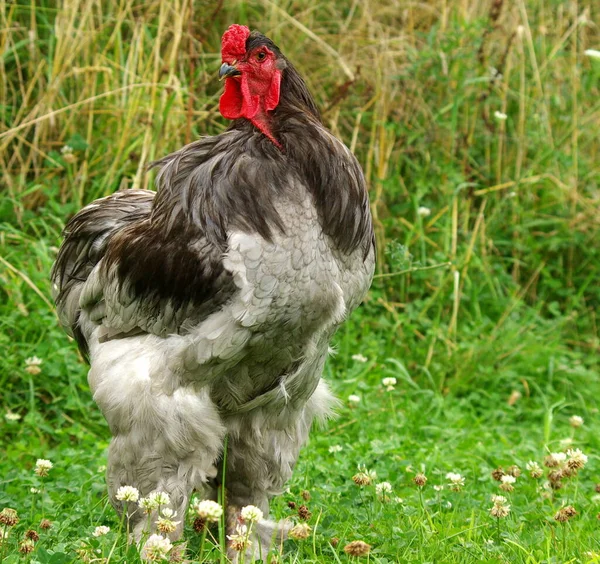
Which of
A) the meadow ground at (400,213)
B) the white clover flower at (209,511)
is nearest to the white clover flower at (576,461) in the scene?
the meadow ground at (400,213)

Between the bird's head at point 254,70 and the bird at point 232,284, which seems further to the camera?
the bird's head at point 254,70

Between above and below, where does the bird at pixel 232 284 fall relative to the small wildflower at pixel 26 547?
above

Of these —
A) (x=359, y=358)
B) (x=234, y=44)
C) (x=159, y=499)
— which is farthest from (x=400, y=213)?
(x=159, y=499)

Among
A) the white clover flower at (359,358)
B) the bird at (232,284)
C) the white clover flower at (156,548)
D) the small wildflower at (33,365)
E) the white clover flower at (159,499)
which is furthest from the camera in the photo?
the white clover flower at (359,358)

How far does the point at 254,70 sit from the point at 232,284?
793 millimetres

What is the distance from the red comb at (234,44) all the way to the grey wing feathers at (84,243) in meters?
0.96

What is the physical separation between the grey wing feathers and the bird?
41 cm

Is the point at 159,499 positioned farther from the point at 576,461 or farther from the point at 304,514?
the point at 576,461

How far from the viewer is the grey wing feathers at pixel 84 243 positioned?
429 centimetres

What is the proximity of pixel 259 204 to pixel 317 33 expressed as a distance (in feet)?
13.8

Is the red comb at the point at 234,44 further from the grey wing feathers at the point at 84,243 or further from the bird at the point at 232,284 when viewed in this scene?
the grey wing feathers at the point at 84,243

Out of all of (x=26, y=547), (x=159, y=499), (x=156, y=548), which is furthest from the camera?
(x=26, y=547)

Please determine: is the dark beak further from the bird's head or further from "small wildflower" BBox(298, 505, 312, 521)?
"small wildflower" BBox(298, 505, 312, 521)

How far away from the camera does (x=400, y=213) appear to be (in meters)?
7.01
